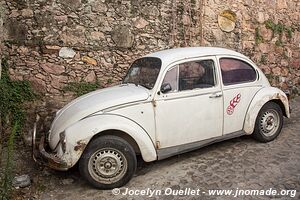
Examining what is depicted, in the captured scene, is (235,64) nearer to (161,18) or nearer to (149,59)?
(149,59)

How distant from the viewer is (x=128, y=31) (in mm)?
6984

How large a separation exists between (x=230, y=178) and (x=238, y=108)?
4.18 ft

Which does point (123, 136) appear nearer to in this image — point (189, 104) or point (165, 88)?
point (165, 88)

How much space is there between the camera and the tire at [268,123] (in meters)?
5.39

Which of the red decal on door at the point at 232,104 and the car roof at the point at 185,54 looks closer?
the car roof at the point at 185,54

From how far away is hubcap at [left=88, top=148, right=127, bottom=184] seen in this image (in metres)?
4.19

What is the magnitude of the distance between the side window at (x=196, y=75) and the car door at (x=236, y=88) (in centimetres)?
21

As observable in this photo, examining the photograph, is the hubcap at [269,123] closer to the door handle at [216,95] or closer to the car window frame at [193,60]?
the door handle at [216,95]

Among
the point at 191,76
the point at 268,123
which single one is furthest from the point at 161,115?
the point at 268,123

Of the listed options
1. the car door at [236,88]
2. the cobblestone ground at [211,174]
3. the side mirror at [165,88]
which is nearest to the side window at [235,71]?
the car door at [236,88]

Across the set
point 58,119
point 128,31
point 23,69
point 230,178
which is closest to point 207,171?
point 230,178

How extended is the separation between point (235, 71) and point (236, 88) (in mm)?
310

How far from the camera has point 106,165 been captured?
4.20 meters

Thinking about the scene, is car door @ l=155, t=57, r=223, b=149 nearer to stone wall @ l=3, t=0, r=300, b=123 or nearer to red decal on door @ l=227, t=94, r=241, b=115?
red decal on door @ l=227, t=94, r=241, b=115
